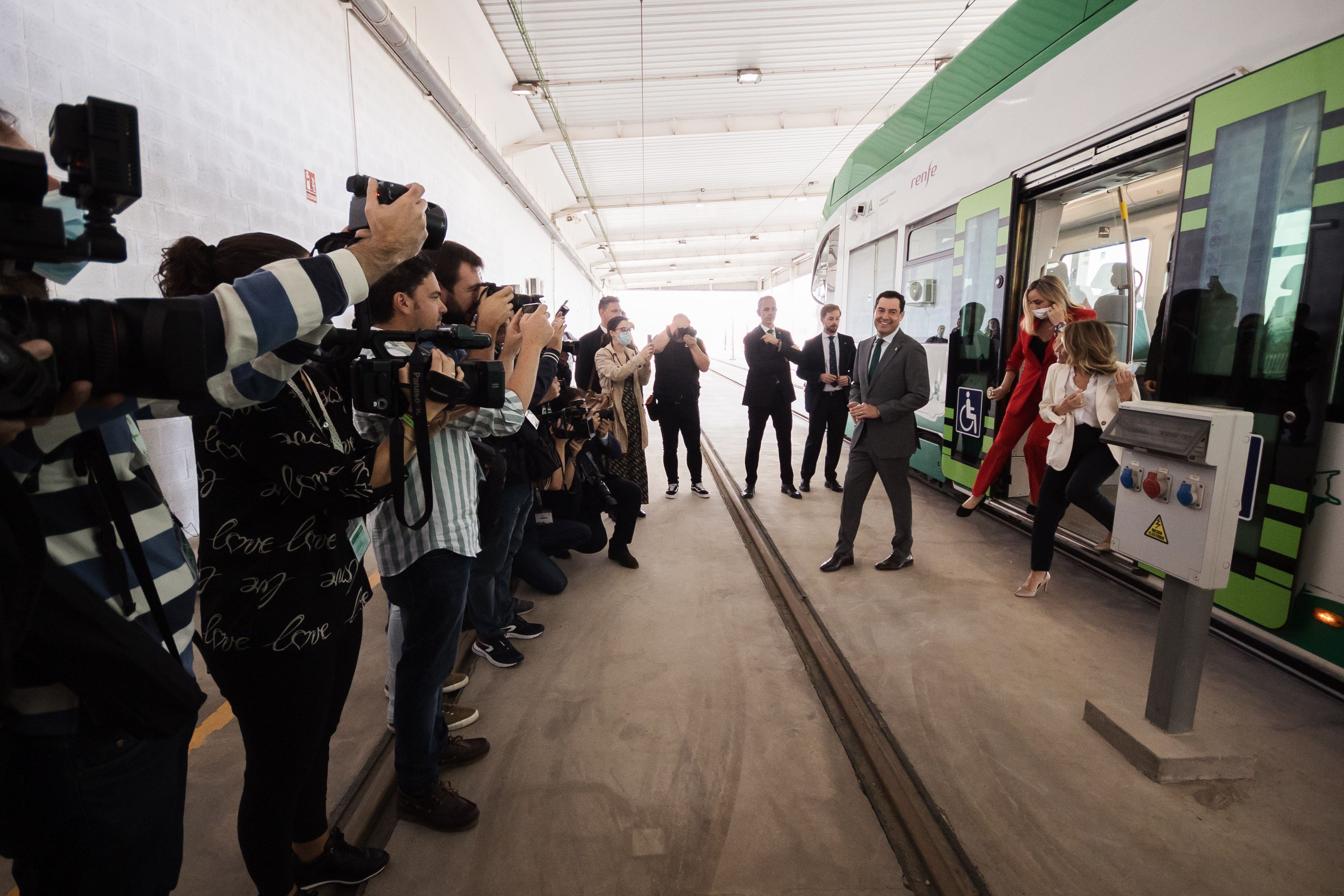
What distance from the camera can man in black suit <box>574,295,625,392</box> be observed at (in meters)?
4.89

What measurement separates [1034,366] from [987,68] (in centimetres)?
217

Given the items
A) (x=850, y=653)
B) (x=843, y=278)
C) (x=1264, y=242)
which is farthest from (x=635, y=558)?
(x=843, y=278)

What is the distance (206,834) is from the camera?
6.26ft

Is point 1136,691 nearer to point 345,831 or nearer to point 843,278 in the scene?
point 345,831

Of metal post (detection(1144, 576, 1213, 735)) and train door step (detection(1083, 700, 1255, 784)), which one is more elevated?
metal post (detection(1144, 576, 1213, 735))

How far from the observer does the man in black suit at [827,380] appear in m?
5.57

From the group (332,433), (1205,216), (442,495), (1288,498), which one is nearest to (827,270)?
(1205,216)

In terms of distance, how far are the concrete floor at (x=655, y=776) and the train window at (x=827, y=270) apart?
543cm

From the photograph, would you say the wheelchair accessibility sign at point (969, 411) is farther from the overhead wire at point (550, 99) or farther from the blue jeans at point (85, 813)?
the overhead wire at point (550, 99)

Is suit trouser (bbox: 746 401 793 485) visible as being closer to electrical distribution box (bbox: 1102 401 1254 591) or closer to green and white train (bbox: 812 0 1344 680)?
green and white train (bbox: 812 0 1344 680)

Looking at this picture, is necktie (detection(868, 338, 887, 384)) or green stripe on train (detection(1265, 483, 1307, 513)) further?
necktie (detection(868, 338, 887, 384))

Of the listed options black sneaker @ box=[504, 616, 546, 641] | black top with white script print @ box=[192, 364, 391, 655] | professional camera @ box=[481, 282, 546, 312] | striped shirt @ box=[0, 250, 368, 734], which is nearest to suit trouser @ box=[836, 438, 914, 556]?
black sneaker @ box=[504, 616, 546, 641]

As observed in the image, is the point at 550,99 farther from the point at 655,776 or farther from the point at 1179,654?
the point at 1179,654

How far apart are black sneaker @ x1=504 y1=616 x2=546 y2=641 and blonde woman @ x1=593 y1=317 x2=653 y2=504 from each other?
1455 millimetres
